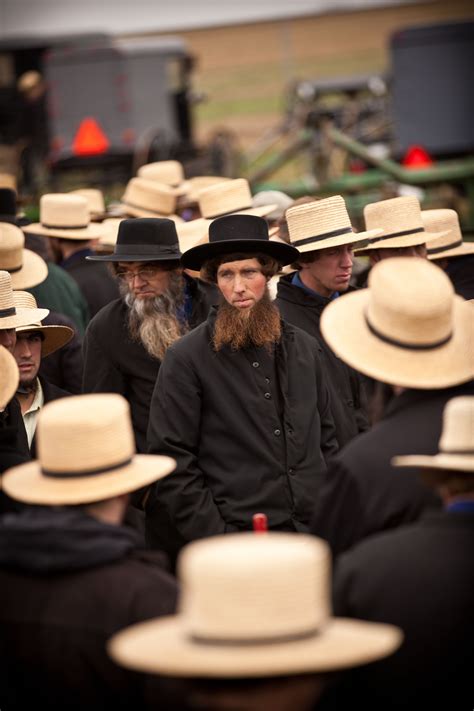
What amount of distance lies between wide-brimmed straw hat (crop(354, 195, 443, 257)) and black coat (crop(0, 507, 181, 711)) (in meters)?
4.12

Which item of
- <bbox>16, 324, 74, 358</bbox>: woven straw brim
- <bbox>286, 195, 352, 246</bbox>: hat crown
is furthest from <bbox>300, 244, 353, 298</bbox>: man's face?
<bbox>16, 324, 74, 358</bbox>: woven straw brim

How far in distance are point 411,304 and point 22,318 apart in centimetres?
257

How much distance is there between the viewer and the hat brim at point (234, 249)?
5.69 meters

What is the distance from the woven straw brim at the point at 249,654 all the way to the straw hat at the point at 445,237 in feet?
17.3

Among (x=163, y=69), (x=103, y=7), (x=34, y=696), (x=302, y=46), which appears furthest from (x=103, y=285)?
(x=302, y=46)

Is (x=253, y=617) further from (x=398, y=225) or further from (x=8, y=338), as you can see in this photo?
(x=398, y=225)

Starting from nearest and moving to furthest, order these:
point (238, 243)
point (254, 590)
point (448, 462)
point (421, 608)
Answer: point (254, 590) → point (421, 608) → point (448, 462) → point (238, 243)

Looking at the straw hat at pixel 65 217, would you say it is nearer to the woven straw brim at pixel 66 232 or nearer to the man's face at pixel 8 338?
the woven straw brim at pixel 66 232

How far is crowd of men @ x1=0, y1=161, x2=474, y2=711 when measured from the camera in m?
2.72

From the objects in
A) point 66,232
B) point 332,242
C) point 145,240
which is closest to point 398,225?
point 332,242

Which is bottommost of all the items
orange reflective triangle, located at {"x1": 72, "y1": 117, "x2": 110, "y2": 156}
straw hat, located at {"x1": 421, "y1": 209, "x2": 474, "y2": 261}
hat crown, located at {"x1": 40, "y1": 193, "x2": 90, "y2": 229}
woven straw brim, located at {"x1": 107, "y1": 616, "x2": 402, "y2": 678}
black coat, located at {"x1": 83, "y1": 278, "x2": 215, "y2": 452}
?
woven straw brim, located at {"x1": 107, "y1": 616, "x2": 402, "y2": 678}

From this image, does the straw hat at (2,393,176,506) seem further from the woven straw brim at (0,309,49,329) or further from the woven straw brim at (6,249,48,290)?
the woven straw brim at (6,249,48,290)

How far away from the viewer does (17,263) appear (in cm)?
775

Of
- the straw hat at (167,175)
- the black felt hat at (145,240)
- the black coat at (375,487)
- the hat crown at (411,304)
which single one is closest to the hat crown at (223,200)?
the black felt hat at (145,240)
